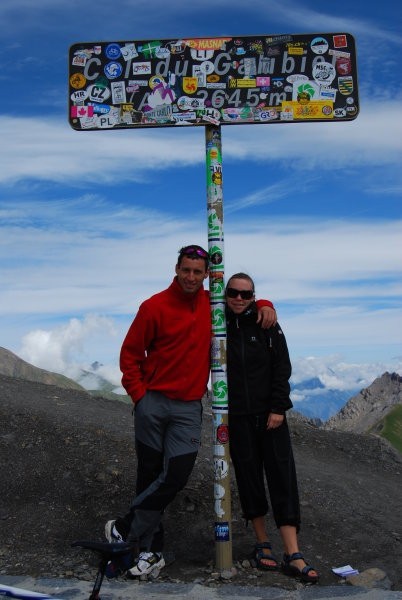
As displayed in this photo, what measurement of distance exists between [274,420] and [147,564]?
171cm

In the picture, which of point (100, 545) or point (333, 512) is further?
point (333, 512)

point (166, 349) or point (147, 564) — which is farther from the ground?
point (166, 349)

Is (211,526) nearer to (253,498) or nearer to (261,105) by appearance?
(253,498)

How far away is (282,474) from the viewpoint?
19.2 ft

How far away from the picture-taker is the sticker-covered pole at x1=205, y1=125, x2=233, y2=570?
5785 millimetres

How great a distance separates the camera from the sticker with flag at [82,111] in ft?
20.4

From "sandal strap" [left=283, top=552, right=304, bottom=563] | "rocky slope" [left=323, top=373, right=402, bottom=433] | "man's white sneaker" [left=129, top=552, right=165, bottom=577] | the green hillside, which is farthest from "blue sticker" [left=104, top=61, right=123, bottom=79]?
the green hillside

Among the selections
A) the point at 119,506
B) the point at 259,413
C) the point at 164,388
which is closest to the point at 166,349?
the point at 164,388

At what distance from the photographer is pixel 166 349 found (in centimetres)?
555

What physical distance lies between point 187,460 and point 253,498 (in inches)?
33.3

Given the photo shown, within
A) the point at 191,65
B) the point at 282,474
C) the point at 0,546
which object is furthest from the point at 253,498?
the point at 191,65

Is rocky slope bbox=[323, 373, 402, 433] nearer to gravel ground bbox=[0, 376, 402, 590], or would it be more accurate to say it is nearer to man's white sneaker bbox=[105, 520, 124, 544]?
gravel ground bbox=[0, 376, 402, 590]

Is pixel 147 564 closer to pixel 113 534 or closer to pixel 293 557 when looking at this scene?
pixel 113 534

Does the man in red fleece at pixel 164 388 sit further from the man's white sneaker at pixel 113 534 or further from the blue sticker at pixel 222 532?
the blue sticker at pixel 222 532
